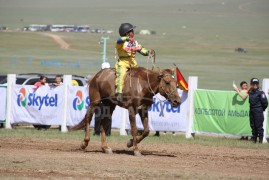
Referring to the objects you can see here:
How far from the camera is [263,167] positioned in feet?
50.1

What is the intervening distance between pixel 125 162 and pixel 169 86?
234cm

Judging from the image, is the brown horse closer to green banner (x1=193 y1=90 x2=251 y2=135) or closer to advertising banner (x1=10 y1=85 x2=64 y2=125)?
green banner (x1=193 y1=90 x2=251 y2=135)

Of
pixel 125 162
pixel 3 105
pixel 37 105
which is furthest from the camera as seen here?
pixel 3 105

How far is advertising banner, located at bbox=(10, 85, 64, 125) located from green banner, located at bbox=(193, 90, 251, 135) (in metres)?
4.90

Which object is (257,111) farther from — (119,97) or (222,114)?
(119,97)

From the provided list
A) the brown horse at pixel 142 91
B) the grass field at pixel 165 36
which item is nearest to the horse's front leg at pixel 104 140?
the brown horse at pixel 142 91

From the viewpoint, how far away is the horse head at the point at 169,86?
1658cm

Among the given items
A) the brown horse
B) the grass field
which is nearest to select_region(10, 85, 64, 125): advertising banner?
the brown horse

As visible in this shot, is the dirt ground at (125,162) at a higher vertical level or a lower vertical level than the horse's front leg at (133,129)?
lower

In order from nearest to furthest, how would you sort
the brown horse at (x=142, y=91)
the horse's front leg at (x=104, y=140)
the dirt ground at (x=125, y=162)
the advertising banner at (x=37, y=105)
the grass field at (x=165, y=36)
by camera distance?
the dirt ground at (x=125, y=162) < the brown horse at (x=142, y=91) < the horse's front leg at (x=104, y=140) < the advertising banner at (x=37, y=105) < the grass field at (x=165, y=36)

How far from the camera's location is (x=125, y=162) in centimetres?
1516

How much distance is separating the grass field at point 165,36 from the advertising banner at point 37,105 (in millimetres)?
32698

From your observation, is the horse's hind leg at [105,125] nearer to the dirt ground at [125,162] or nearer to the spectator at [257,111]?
the dirt ground at [125,162]

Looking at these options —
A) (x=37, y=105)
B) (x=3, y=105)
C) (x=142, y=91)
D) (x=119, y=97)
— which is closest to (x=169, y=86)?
(x=142, y=91)
